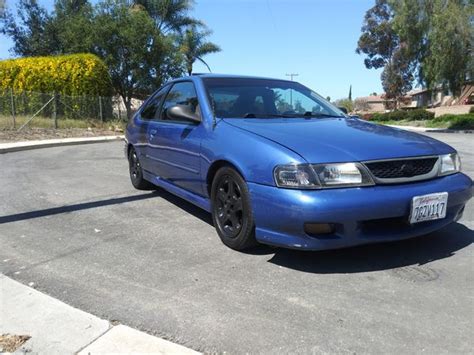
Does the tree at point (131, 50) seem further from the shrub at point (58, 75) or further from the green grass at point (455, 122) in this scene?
the green grass at point (455, 122)

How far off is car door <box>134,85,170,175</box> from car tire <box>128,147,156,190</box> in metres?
0.24

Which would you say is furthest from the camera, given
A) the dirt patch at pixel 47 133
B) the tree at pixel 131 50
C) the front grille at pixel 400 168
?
the tree at pixel 131 50

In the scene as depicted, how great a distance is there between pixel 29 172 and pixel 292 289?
21.9ft

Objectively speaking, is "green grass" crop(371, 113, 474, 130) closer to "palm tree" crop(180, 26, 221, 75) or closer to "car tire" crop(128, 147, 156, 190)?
"palm tree" crop(180, 26, 221, 75)

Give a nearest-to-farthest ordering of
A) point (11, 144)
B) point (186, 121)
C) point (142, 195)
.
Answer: point (186, 121)
point (142, 195)
point (11, 144)

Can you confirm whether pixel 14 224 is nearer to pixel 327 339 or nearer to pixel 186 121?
pixel 186 121

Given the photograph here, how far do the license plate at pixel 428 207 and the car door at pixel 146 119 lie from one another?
3252 mm

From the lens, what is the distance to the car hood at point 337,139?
3.47 m

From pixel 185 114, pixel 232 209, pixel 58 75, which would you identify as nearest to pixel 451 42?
pixel 58 75

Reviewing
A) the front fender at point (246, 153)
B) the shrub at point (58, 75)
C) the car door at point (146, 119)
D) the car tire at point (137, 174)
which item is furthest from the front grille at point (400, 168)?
the shrub at point (58, 75)

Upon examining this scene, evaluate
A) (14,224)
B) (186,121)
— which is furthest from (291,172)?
(14,224)

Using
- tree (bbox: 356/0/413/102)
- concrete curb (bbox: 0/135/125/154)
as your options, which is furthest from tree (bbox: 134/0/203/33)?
tree (bbox: 356/0/413/102)

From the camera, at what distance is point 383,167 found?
3473mm

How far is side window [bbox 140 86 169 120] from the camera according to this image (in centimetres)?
577
